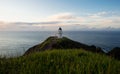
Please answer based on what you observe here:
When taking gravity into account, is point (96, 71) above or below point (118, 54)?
above

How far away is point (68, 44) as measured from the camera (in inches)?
1307

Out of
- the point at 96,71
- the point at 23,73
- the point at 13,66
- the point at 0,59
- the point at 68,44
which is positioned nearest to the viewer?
the point at 23,73

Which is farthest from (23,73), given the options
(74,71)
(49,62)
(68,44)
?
(68,44)

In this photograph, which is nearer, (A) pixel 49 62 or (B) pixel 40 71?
(B) pixel 40 71

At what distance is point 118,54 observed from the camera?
26.4m

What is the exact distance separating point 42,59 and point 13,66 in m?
2.01

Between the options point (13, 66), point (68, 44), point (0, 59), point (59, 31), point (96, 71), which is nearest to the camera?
point (96, 71)

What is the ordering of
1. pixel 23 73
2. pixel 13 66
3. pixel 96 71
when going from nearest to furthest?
pixel 23 73 → pixel 96 71 → pixel 13 66

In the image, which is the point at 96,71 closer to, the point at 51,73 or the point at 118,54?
the point at 51,73

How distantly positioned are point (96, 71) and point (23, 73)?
2915 millimetres

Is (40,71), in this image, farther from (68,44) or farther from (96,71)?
(68,44)

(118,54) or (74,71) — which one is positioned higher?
(74,71)

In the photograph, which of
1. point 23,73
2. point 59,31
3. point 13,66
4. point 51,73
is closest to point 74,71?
point 51,73

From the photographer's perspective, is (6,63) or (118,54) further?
(118,54)
